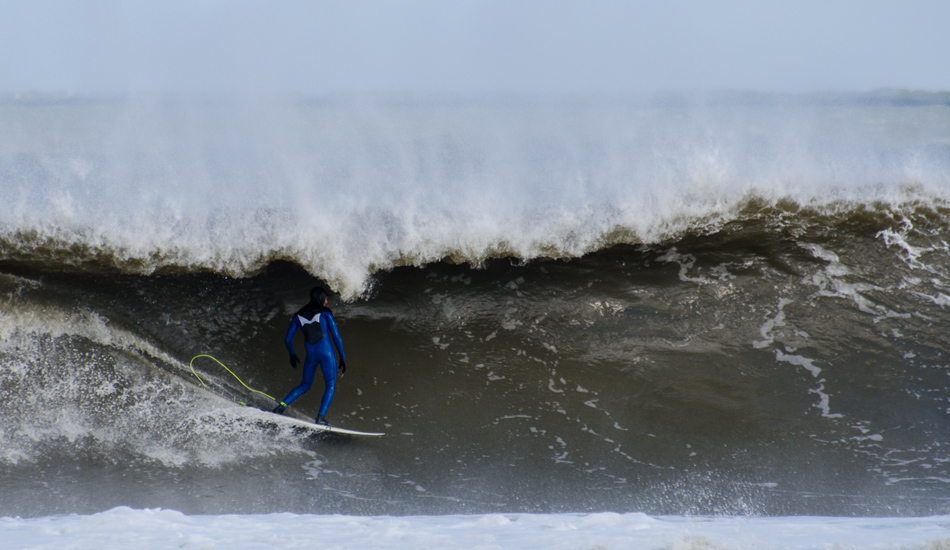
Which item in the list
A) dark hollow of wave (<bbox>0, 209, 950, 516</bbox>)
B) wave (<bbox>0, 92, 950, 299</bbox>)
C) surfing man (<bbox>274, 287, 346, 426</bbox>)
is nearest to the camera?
dark hollow of wave (<bbox>0, 209, 950, 516</bbox>)

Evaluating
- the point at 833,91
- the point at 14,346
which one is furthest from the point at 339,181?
the point at 833,91

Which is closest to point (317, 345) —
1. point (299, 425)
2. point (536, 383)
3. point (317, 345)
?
point (317, 345)

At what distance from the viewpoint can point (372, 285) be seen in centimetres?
443

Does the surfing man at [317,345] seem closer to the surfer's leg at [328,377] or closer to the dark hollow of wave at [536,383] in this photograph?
the surfer's leg at [328,377]

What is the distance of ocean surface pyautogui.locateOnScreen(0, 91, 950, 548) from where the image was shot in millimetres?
3619

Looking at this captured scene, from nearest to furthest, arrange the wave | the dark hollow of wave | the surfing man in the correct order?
the dark hollow of wave → the surfing man → the wave

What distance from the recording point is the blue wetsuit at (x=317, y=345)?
12.1ft

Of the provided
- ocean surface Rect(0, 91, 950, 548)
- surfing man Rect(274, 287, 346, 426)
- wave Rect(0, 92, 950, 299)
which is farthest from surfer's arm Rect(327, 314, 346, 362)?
wave Rect(0, 92, 950, 299)

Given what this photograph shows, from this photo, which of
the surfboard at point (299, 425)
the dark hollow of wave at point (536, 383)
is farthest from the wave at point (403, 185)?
the surfboard at point (299, 425)

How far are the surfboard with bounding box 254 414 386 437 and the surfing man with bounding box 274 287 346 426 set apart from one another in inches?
2.0

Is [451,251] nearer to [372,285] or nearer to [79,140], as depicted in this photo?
[372,285]

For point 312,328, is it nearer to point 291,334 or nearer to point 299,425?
point 291,334

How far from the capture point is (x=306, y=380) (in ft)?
12.5

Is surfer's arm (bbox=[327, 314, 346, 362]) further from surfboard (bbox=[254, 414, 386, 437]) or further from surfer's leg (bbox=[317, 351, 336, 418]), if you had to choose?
surfboard (bbox=[254, 414, 386, 437])
